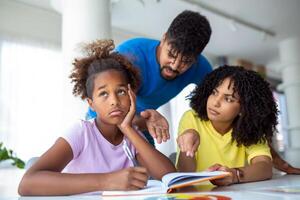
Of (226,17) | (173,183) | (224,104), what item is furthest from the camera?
(226,17)

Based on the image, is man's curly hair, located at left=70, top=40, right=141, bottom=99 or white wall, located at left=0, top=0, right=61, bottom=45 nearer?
man's curly hair, located at left=70, top=40, right=141, bottom=99

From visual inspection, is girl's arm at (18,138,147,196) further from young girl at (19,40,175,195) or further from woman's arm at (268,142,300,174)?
woman's arm at (268,142,300,174)

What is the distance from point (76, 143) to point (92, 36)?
49.8 inches

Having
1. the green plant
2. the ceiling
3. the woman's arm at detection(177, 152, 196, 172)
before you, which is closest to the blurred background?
the ceiling

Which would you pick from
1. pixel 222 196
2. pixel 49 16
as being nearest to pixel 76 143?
pixel 222 196

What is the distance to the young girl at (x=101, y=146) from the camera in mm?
792

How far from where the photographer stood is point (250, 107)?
120cm

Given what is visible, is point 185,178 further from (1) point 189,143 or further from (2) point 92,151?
(2) point 92,151

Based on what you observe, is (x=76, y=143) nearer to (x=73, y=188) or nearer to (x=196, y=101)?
(x=73, y=188)

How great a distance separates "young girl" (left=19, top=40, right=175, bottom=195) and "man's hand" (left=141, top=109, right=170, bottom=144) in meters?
0.04

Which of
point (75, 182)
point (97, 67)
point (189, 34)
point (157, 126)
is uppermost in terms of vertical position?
point (189, 34)

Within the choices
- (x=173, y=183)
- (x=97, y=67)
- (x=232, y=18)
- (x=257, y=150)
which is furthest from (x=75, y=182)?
(x=232, y=18)

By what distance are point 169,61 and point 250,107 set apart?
32 cm

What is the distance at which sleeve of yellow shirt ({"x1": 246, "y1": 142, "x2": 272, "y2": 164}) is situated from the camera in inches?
45.6
